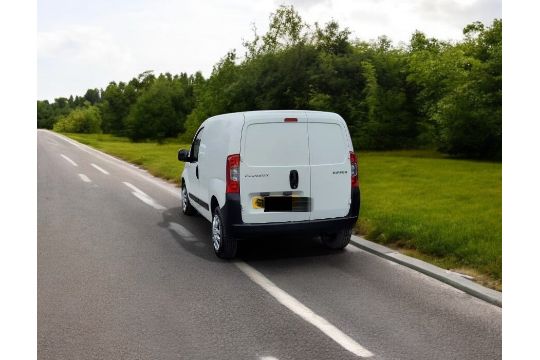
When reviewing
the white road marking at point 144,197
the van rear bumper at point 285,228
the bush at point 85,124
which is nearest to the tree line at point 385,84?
the white road marking at point 144,197

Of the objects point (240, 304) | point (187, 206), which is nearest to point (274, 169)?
point (240, 304)

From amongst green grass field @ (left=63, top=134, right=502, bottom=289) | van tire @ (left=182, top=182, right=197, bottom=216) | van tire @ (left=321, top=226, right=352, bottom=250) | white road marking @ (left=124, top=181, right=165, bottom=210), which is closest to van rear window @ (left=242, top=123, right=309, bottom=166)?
van tire @ (left=321, top=226, right=352, bottom=250)

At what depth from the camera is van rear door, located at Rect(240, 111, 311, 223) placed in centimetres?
670

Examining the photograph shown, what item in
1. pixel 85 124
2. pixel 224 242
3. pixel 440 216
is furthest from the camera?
pixel 85 124

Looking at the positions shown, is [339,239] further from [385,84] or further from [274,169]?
[385,84]

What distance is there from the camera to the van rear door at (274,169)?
22.0 ft

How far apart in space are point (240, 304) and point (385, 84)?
31.8 meters

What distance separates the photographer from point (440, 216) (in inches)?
376

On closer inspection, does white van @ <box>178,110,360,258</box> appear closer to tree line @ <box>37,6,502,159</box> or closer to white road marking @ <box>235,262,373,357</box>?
white road marking @ <box>235,262,373,357</box>

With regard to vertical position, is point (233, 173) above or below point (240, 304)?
above

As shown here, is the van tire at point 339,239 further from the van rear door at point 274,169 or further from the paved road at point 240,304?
the van rear door at point 274,169

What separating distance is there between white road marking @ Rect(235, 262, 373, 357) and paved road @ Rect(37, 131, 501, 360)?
1 centimetres

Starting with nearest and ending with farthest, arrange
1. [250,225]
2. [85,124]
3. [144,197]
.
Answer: [250,225]
[144,197]
[85,124]
